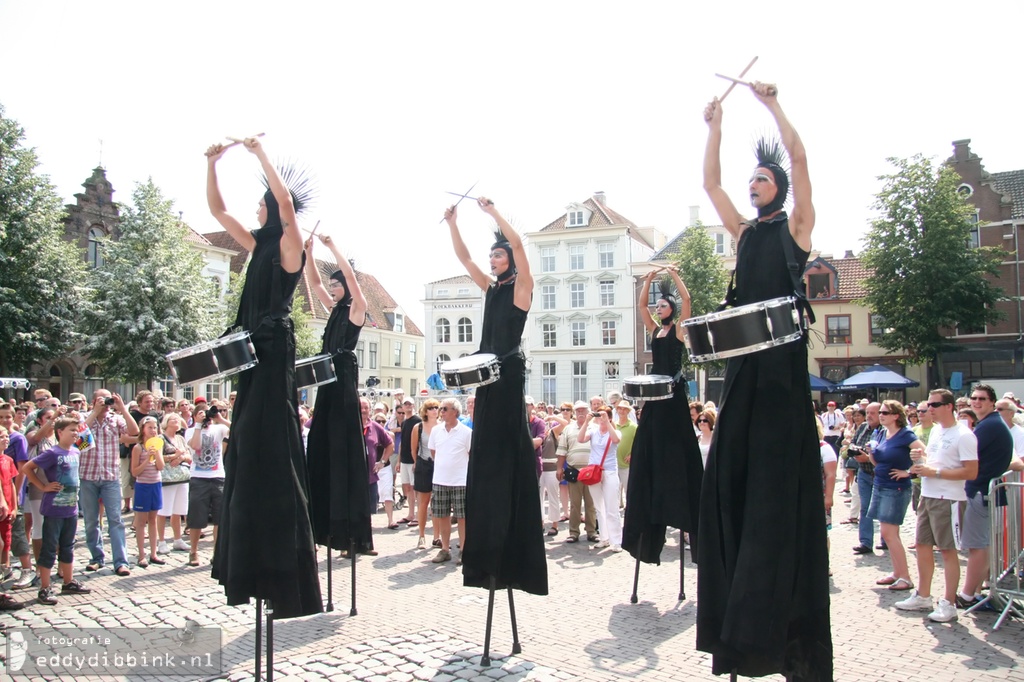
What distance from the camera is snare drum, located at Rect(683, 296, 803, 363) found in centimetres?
418

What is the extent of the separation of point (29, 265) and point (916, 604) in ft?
131

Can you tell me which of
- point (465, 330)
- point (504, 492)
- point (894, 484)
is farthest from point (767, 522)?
point (465, 330)

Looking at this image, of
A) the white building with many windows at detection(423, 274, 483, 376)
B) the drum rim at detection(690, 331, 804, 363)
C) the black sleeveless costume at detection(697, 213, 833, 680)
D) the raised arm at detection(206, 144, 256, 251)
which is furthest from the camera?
the white building with many windows at detection(423, 274, 483, 376)

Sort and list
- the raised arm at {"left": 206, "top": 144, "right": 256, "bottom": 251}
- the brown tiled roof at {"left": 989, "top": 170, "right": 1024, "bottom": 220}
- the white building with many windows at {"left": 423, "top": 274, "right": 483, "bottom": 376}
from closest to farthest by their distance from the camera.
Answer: the raised arm at {"left": 206, "top": 144, "right": 256, "bottom": 251} < the brown tiled roof at {"left": 989, "top": 170, "right": 1024, "bottom": 220} < the white building with many windows at {"left": 423, "top": 274, "right": 483, "bottom": 376}

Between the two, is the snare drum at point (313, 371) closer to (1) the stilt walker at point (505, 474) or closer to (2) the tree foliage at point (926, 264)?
(1) the stilt walker at point (505, 474)

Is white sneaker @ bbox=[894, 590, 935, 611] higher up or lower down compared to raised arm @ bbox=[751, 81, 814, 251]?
lower down

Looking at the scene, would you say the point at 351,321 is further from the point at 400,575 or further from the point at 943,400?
the point at 943,400

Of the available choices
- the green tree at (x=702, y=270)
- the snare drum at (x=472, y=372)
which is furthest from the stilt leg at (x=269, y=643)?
the green tree at (x=702, y=270)

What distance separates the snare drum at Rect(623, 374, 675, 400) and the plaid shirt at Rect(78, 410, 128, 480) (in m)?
7.22

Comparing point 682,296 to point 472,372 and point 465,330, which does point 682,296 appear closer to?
point 472,372

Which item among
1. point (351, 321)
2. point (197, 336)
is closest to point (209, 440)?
point (351, 321)

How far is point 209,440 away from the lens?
11.7 m

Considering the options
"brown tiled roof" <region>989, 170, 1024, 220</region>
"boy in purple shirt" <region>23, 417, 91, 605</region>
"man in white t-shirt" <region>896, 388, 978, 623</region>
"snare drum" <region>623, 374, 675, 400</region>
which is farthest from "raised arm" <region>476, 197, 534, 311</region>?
"brown tiled roof" <region>989, 170, 1024, 220</region>

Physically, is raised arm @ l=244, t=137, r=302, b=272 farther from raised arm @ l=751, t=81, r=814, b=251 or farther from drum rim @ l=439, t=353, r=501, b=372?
raised arm @ l=751, t=81, r=814, b=251
